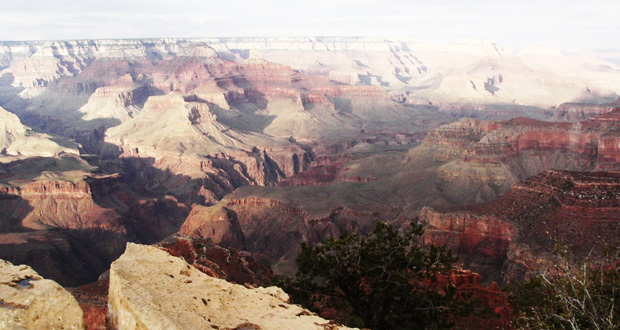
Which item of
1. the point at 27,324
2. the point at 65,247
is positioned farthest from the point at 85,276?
the point at 27,324

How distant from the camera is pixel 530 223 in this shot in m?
51.3

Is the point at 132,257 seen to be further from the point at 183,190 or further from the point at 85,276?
the point at 183,190

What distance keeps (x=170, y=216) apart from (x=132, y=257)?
89512 mm

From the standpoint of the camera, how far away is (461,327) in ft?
102

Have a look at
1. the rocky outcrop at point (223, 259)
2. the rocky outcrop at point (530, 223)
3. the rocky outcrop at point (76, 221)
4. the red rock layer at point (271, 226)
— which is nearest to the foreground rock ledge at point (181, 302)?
the rocky outcrop at point (223, 259)

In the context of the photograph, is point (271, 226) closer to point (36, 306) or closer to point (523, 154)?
point (523, 154)

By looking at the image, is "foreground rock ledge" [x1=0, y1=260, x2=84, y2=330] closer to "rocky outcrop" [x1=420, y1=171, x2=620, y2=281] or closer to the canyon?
the canyon

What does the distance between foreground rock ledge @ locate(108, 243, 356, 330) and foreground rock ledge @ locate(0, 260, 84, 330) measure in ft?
3.92

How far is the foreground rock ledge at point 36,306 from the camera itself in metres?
12.0

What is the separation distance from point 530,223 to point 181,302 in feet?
146

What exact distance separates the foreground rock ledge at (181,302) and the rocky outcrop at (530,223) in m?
34.2

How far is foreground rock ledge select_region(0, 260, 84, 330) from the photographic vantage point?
12.0m

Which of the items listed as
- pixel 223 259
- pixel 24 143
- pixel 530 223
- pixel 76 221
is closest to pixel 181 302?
pixel 223 259

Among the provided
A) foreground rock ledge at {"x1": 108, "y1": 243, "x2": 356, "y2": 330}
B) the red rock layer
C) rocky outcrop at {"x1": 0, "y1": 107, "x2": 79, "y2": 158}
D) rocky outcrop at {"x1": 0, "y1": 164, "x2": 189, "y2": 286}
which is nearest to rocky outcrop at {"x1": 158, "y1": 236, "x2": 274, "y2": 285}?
foreground rock ledge at {"x1": 108, "y1": 243, "x2": 356, "y2": 330}
